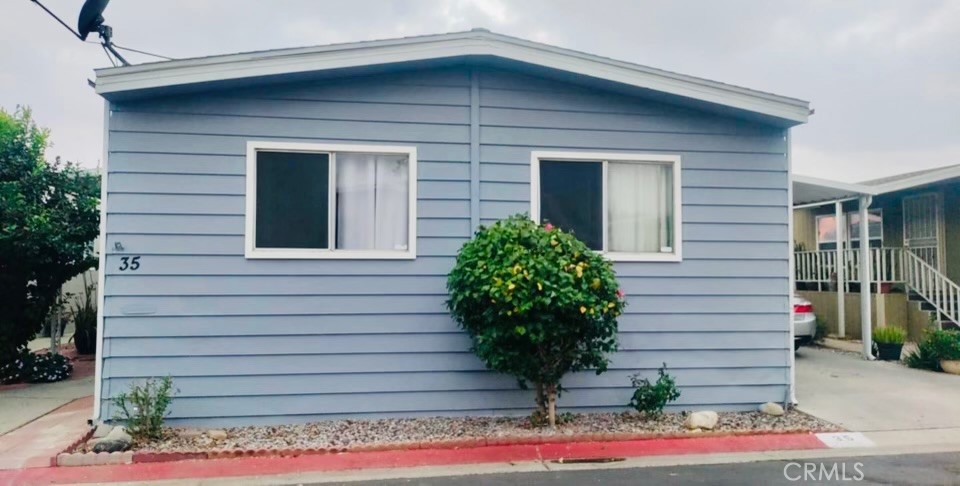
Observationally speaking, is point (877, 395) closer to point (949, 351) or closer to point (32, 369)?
point (949, 351)

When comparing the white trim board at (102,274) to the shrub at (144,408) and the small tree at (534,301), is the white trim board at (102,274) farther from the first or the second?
the small tree at (534,301)

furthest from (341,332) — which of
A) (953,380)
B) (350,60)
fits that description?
(953,380)

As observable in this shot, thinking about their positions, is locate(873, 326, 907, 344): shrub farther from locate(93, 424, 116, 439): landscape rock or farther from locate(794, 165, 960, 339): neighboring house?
locate(93, 424, 116, 439): landscape rock

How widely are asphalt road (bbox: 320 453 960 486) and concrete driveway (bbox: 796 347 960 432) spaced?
3.46 feet

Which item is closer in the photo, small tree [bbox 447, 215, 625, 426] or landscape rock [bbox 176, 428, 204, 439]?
small tree [bbox 447, 215, 625, 426]

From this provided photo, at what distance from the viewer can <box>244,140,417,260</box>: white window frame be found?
648cm

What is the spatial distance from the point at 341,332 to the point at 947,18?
50.3 feet

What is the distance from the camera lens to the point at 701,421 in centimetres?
643

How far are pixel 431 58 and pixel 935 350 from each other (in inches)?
316

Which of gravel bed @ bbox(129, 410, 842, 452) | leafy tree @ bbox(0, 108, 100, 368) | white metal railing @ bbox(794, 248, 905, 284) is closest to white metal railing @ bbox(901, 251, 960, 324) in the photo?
white metal railing @ bbox(794, 248, 905, 284)

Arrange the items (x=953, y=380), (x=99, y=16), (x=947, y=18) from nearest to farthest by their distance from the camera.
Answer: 1. (x=99, y=16)
2. (x=953, y=380)
3. (x=947, y=18)

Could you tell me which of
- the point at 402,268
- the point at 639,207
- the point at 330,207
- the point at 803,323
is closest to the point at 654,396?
the point at 639,207

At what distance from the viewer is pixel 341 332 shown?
657 cm

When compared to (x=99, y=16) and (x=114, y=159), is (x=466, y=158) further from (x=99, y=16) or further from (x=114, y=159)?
(x=99, y=16)
